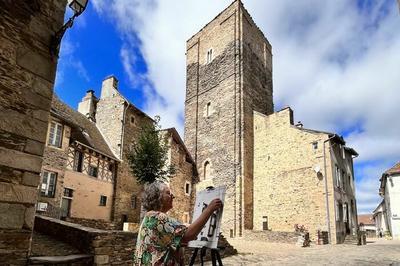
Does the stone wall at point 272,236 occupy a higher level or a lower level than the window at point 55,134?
lower

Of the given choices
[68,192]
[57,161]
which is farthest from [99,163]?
[57,161]

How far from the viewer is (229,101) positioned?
2509 centimetres

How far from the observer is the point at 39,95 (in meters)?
5.03

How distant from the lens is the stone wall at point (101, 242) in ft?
24.1

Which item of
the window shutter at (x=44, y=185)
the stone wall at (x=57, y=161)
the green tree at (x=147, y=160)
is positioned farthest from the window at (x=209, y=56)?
the window shutter at (x=44, y=185)

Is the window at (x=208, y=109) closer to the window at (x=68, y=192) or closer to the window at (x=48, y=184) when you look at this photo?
the window at (x=68, y=192)

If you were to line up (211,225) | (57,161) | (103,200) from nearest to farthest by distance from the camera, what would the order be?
(211,225) < (57,161) < (103,200)

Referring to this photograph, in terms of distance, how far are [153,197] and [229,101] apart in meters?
22.6

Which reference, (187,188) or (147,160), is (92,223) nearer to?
(147,160)

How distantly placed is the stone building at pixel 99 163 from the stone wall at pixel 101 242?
6.06m

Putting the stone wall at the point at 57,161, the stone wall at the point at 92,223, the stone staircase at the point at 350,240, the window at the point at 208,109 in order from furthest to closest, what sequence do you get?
the window at the point at 208,109 < the stone staircase at the point at 350,240 < the stone wall at the point at 57,161 < the stone wall at the point at 92,223

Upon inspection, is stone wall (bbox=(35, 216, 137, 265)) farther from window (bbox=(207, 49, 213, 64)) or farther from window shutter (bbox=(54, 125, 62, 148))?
window (bbox=(207, 49, 213, 64))

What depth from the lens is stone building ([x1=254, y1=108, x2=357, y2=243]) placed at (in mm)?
19312

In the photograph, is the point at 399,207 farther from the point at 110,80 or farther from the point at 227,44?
the point at 110,80
